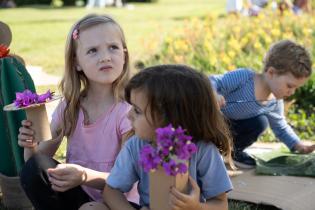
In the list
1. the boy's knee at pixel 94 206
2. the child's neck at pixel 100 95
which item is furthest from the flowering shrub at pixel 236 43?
the boy's knee at pixel 94 206

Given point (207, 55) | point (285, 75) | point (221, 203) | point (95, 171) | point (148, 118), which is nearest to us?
point (148, 118)

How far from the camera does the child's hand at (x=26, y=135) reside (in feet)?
8.82

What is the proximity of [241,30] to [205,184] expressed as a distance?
5.19 meters

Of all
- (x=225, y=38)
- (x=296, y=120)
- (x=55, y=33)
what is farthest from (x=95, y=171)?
(x=55, y=33)

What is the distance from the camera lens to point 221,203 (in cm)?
241

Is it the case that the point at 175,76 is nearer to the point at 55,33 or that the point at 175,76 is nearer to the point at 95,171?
the point at 95,171

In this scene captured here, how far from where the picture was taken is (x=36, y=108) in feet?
8.66

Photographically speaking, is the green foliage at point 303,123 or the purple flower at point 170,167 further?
the green foliage at point 303,123

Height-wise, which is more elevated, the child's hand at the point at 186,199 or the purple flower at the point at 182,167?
the purple flower at the point at 182,167

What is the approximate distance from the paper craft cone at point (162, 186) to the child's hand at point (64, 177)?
48 cm

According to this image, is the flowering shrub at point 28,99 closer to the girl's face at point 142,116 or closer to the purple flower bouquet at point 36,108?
the purple flower bouquet at point 36,108

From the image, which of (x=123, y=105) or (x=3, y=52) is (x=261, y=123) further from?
(x=3, y=52)

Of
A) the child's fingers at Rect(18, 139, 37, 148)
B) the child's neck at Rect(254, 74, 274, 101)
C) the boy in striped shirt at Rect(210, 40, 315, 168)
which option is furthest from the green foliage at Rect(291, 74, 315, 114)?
the child's fingers at Rect(18, 139, 37, 148)

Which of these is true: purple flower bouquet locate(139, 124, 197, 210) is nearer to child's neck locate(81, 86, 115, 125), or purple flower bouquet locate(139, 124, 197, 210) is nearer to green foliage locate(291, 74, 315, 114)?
child's neck locate(81, 86, 115, 125)
